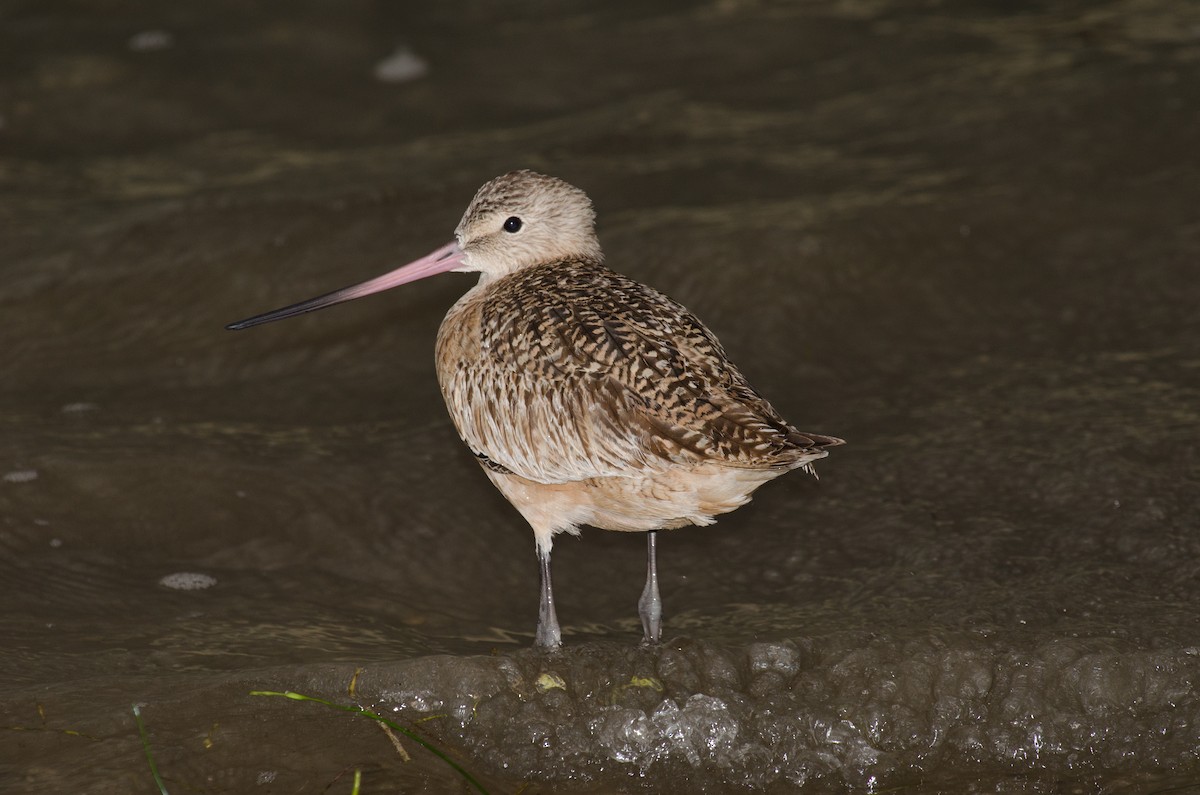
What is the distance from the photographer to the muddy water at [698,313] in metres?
3.78

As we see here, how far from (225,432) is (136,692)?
5.61 feet

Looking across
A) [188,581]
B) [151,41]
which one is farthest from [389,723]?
[151,41]

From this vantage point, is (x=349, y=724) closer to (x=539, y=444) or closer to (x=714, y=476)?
(x=539, y=444)

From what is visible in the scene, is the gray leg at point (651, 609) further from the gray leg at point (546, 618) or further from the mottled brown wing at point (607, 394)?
the mottled brown wing at point (607, 394)

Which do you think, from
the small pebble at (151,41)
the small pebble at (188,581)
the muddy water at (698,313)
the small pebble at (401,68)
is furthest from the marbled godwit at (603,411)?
the small pebble at (151,41)

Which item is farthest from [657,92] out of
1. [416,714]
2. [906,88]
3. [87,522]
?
[416,714]

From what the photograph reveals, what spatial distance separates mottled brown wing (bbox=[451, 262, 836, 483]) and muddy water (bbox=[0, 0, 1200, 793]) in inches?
24.0

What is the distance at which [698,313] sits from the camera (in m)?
6.22

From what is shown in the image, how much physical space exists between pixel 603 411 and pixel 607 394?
0.05m

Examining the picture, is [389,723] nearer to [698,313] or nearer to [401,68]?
[698,313]

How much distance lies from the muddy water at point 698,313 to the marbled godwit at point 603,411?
0.44 metres

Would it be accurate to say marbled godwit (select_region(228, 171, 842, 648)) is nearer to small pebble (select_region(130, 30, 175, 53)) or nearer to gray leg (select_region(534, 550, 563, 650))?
gray leg (select_region(534, 550, 563, 650))

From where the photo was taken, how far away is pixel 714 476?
3.72 m

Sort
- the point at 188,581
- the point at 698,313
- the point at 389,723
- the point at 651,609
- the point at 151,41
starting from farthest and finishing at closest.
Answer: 1. the point at 151,41
2. the point at 698,313
3. the point at 188,581
4. the point at 651,609
5. the point at 389,723
